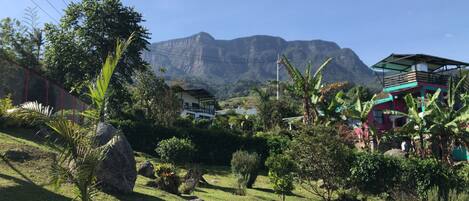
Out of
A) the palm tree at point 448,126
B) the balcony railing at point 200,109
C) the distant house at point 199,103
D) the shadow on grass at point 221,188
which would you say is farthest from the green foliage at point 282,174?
the balcony railing at point 200,109

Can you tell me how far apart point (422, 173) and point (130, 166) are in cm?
1389

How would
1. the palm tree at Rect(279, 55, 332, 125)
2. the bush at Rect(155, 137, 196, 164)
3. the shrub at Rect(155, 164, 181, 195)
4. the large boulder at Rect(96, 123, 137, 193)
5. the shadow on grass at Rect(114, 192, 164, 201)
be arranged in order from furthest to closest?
the palm tree at Rect(279, 55, 332, 125)
the bush at Rect(155, 137, 196, 164)
the shrub at Rect(155, 164, 181, 195)
the large boulder at Rect(96, 123, 137, 193)
the shadow on grass at Rect(114, 192, 164, 201)

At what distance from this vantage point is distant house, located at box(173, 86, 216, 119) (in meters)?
70.6

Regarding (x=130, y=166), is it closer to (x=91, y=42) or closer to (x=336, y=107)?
(x=336, y=107)

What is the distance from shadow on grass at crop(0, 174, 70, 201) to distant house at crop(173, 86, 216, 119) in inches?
2308

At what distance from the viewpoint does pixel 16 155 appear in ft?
41.7

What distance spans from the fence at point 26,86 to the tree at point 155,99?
11.4m

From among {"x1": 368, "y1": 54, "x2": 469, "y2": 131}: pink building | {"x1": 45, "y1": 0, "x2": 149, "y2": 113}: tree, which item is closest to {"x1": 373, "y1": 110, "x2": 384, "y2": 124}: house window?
{"x1": 368, "y1": 54, "x2": 469, "y2": 131}: pink building

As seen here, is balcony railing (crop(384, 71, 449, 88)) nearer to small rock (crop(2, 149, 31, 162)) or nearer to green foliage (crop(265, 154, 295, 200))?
green foliage (crop(265, 154, 295, 200))

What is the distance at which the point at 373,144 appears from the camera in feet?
108

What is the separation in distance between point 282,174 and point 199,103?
189 feet

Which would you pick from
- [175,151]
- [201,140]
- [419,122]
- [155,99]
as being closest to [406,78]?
[419,122]

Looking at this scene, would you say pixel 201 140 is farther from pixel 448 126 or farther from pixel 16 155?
pixel 16 155

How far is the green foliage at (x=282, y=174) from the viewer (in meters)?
17.4
